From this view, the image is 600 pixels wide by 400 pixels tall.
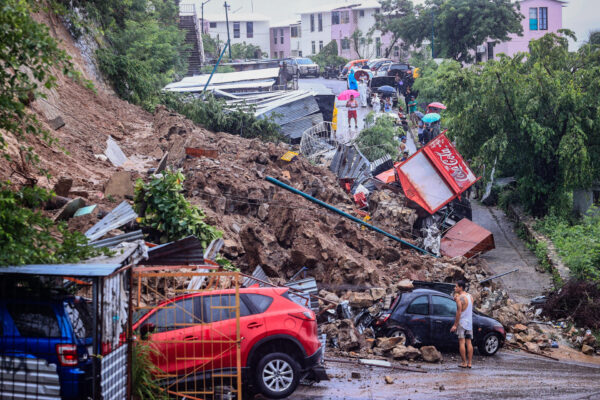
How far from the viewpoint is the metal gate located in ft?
25.6

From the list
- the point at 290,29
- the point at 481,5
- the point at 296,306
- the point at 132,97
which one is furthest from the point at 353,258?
the point at 290,29

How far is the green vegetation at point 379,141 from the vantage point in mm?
27609

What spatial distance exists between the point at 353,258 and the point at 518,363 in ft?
12.8

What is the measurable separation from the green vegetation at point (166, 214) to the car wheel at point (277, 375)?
12.8 ft

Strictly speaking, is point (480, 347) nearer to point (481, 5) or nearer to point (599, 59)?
point (599, 59)

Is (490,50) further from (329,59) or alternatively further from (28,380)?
(28,380)

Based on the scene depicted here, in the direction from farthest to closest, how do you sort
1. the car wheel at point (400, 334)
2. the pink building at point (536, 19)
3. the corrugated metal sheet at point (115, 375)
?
1. the pink building at point (536, 19)
2. the car wheel at point (400, 334)
3. the corrugated metal sheet at point (115, 375)

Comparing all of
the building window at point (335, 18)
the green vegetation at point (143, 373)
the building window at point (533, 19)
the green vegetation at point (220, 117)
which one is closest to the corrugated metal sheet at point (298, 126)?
the green vegetation at point (220, 117)

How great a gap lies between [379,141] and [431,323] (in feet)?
57.0

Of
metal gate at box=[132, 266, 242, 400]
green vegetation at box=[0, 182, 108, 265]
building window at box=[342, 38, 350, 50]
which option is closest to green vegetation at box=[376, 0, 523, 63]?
building window at box=[342, 38, 350, 50]

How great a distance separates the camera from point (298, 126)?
106 feet

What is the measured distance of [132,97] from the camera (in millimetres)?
24578

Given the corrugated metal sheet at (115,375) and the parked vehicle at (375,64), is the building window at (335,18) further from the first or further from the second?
the corrugated metal sheet at (115,375)

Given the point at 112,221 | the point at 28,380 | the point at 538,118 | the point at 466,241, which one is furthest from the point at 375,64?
the point at 28,380
